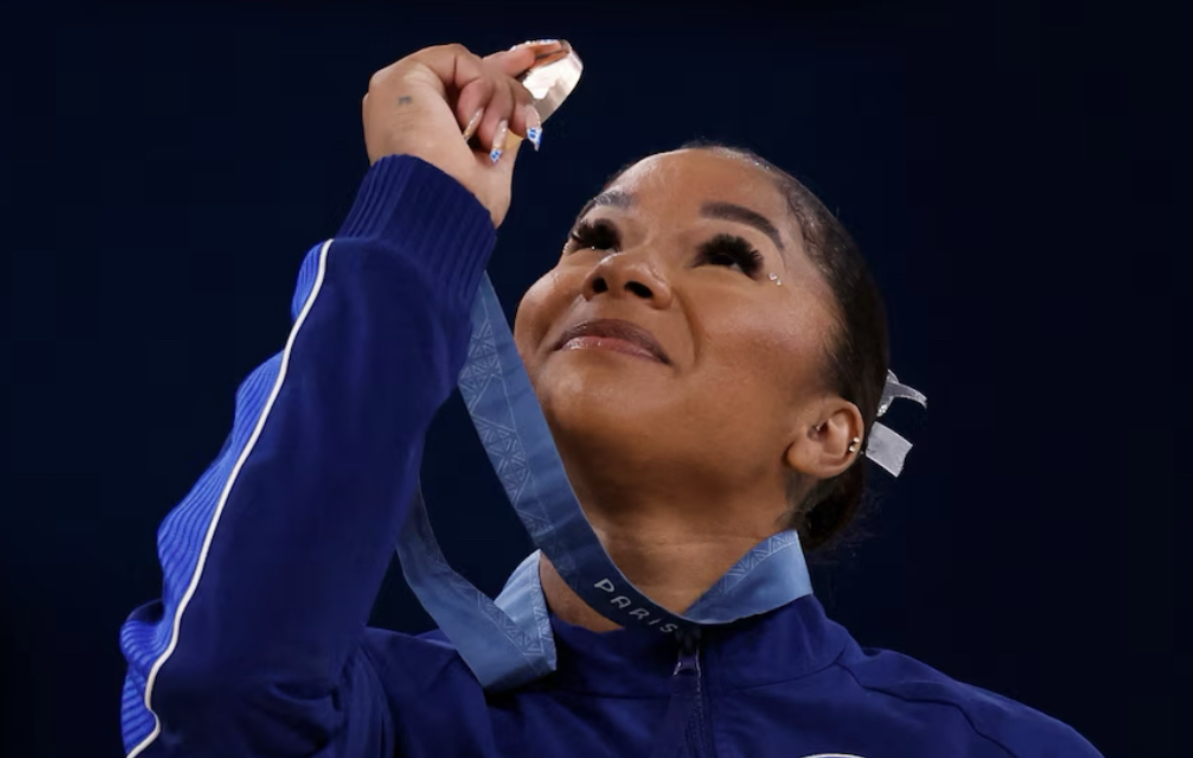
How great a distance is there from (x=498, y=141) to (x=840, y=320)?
49cm

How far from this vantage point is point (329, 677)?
98 centimetres

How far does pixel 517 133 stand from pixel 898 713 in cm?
59

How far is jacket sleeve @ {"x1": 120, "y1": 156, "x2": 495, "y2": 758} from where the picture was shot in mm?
933

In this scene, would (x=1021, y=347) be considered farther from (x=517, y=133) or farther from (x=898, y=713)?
(x=517, y=133)

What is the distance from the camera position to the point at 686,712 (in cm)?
126

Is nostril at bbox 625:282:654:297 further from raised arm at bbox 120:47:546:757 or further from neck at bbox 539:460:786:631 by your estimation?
raised arm at bbox 120:47:546:757

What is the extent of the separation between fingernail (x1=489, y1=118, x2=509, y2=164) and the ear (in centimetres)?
45

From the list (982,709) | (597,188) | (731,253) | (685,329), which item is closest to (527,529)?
(685,329)

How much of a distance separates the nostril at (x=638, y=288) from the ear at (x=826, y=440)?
0.69 feet

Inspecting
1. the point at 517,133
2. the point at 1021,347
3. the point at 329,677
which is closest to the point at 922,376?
the point at 1021,347

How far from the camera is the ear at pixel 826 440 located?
144 centimetres

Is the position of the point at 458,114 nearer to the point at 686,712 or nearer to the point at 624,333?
the point at 624,333

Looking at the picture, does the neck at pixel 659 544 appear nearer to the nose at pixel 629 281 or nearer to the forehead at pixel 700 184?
the nose at pixel 629 281

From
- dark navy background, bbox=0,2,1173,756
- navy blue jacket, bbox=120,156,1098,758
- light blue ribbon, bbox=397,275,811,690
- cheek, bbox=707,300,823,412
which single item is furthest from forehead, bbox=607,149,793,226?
dark navy background, bbox=0,2,1173,756
